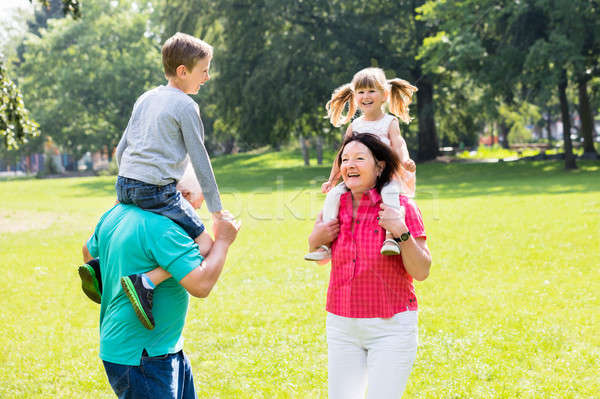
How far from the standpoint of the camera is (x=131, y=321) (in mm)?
2654

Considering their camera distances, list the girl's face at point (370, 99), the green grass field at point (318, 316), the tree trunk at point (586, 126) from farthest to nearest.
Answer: the tree trunk at point (586, 126)
the green grass field at point (318, 316)
the girl's face at point (370, 99)

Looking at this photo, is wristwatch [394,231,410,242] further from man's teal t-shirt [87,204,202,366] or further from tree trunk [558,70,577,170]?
tree trunk [558,70,577,170]

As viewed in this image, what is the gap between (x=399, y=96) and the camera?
4.61 metres

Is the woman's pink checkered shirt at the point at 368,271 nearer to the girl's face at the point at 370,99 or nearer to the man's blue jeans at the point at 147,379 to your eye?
the man's blue jeans at the point at 147,379

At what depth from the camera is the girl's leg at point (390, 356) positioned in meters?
2.85

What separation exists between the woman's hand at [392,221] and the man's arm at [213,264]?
2.17 feet

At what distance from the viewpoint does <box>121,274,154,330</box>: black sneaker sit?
2.55 metres

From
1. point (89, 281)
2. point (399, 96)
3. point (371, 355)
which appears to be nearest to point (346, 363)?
point (371, 355)

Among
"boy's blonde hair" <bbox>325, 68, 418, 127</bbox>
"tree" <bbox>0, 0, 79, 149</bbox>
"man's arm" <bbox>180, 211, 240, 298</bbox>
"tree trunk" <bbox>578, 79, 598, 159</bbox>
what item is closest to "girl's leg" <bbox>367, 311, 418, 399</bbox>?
"man's arm" <bbox>180, 211, 240, 298</bbox>

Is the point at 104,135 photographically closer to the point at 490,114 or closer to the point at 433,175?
the point at 433,175

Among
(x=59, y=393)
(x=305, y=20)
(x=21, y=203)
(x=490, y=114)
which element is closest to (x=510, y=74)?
(x=490, y=114)

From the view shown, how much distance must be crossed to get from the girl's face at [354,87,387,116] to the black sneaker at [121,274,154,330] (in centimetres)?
293

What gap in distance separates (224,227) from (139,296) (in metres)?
0.49

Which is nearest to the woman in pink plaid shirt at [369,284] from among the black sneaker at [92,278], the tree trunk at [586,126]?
the black sneaker at [92,278]
